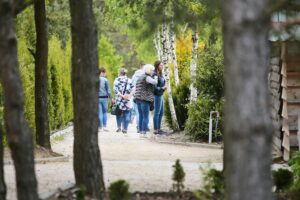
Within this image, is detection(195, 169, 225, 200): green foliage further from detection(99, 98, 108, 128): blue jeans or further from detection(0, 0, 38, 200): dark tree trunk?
detection(99, 98, 108, 128): blue jeans

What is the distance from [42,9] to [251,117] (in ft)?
34.4

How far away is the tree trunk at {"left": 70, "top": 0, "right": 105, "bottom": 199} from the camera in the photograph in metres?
8.77

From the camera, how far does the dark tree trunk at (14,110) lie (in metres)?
6.76

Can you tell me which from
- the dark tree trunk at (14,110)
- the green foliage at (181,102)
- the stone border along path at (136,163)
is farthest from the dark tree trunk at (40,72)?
the green foliage at (181,102)

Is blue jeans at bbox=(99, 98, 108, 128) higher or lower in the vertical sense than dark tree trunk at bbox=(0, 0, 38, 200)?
lower

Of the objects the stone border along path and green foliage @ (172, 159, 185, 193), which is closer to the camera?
green foliage @ (172, 159, 185, 193)

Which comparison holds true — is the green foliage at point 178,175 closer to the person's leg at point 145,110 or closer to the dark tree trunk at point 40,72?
the dark tree trunk at point 40,72

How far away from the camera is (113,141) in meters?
19.6

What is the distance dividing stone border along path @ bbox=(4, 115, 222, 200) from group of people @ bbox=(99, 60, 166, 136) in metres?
0.64

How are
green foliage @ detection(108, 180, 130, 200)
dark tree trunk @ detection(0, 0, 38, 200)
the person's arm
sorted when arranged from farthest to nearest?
the person's arm
green foliage @ detection(108, 180, 130, 200)
dark tree trunk @ detection(0, 0, 38, 200)

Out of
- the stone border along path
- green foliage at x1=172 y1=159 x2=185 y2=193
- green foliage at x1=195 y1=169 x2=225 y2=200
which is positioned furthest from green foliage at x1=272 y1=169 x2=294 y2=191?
the stone border along path

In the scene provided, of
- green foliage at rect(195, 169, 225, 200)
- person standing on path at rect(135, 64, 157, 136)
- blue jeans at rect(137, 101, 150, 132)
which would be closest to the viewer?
green foliage at rect(195, 169, 225, 200)

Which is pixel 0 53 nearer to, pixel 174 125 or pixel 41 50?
pixel 41 50

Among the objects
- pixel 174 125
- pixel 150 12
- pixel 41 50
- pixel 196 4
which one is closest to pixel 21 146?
pixel 150 12
